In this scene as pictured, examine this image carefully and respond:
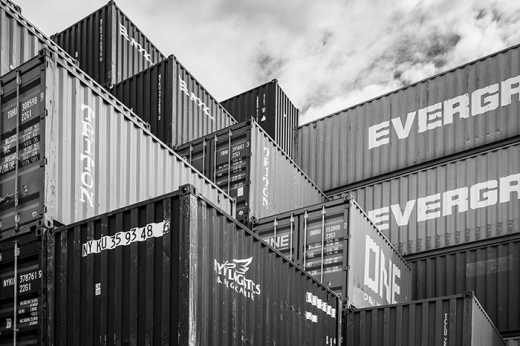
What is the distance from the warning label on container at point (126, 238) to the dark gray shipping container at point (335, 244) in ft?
23.1

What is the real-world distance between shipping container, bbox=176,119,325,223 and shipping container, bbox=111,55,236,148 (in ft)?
2.70

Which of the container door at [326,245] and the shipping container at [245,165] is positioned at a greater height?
the shipping container at [245,165]

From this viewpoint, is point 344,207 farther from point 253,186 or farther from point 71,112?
point 71,112

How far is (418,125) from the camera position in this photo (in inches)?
936

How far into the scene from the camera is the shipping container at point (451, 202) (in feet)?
69.7

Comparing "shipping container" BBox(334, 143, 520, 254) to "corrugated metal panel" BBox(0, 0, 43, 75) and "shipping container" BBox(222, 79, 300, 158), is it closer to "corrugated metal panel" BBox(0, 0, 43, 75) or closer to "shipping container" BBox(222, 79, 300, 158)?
"shipping container" BBox(222, 79, 300, 158)

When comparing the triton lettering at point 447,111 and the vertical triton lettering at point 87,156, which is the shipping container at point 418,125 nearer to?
the triton lettering at point 447,111

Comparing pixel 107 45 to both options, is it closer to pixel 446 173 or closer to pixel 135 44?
pixel 135 44

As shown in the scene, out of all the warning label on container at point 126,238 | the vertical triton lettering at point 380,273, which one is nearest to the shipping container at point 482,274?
the vertical triton lettering at point 380,273

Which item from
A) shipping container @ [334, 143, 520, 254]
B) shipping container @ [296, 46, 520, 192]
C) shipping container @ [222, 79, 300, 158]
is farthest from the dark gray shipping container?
shipping container @ [222, 79, 300, 158]

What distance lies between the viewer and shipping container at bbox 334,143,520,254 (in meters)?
21.2

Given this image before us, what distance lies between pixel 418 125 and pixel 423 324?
1123cm

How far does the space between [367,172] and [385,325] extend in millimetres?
10720

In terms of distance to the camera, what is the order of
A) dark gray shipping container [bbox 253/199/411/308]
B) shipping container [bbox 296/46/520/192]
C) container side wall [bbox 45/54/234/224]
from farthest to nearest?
shipping container [bbox 296/46/520/192] < dark gray shipping container [bbox 253/199/411/308] < container side wall [bbox 45/54/234/224]
